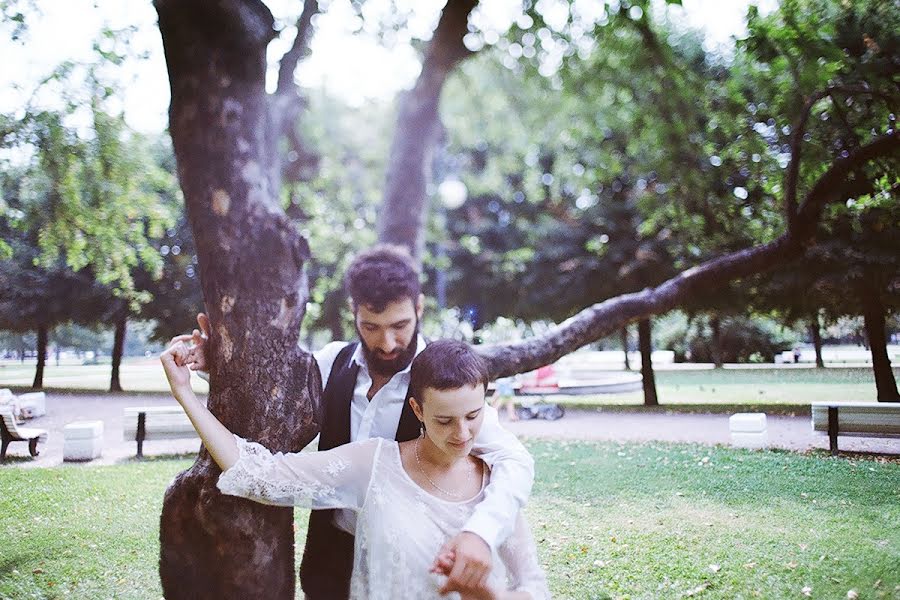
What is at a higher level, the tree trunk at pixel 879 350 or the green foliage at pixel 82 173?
the green foliage at pixel 82 173

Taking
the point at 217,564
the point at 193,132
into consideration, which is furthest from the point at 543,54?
the point at 217,564

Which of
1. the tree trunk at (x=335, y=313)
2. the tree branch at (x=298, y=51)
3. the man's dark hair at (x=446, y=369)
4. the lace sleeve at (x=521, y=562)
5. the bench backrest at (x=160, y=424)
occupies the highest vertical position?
the tree branch at (x=298, y=51)

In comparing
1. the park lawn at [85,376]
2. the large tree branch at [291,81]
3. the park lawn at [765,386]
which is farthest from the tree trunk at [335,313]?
the large tree branch at [291,81]

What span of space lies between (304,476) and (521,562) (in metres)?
0.74

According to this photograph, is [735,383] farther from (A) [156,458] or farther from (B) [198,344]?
(A) [156,458]

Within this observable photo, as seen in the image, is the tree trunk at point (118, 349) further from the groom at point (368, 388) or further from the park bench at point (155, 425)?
the park bench at point (155, 425)

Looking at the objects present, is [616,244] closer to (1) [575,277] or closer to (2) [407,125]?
(1) [575,277]

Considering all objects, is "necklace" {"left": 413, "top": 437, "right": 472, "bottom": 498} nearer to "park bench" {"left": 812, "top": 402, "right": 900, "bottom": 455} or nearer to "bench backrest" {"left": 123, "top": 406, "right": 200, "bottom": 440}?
"park bench" {"left": 812, "top": 402, "right": 900, "bottom": 455}

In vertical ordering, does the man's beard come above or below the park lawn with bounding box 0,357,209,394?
above

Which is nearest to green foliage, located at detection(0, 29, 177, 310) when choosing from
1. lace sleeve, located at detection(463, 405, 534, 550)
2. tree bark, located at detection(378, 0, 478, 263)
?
tree bark, located at detection(378, 0, 478, 263)

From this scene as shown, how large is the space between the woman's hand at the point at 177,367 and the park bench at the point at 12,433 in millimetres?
1808

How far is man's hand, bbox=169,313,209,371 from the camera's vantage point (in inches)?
88.5

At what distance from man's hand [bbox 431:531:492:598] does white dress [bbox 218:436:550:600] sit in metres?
0.22

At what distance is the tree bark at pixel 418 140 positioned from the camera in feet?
11.0
